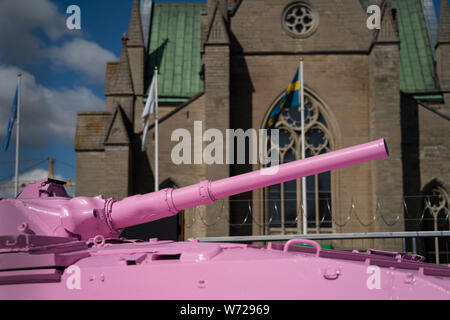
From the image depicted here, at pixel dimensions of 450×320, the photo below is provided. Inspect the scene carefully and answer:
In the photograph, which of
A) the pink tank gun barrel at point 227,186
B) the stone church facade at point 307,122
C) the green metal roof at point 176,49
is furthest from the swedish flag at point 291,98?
the pink tank gun barrel at point 227,186

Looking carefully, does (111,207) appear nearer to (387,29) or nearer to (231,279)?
(231,279)

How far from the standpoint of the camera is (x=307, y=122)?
840 inches

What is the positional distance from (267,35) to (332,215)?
25.5ft

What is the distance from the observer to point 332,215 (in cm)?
2042

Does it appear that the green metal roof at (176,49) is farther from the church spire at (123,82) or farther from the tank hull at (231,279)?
the tank hull at (231,279)

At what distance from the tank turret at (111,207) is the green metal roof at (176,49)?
18.9m

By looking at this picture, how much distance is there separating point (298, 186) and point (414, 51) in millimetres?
10581

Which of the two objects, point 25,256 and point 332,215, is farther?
point 332,215

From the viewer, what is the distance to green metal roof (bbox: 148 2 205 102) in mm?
25109

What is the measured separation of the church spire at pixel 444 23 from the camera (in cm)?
2395

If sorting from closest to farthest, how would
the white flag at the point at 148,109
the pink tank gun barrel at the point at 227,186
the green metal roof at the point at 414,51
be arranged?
the pink tank gun barrel at the point at 227,186 < the white flag at the point at 148,109 < the green metal roof at the point at 414,51

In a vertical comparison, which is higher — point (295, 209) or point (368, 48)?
point (368, 48)
